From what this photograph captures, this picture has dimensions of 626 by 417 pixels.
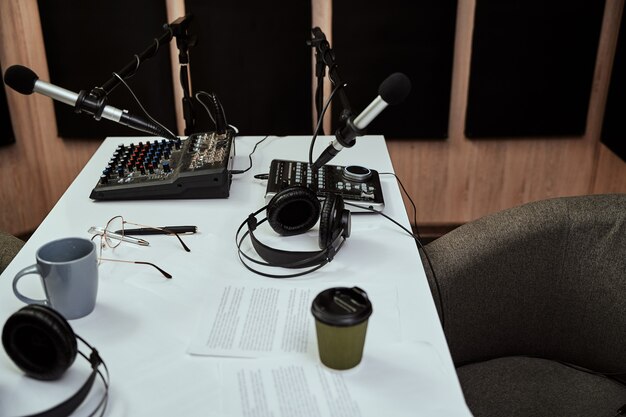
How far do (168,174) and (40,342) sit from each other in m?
0.67

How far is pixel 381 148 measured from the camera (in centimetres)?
189

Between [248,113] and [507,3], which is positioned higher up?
[507,3]

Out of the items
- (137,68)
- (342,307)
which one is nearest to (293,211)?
(342,307)

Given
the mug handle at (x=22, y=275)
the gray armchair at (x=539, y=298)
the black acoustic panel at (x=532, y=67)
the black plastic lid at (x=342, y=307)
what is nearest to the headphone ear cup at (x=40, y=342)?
the mug handle at (x=22, y=275)

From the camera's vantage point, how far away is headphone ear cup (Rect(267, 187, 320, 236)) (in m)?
1.28

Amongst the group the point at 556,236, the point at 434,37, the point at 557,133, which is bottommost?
the point at 557,133

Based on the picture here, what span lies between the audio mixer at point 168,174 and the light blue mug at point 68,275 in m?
0.43

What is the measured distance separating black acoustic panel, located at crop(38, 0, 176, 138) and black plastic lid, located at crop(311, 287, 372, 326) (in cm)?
200

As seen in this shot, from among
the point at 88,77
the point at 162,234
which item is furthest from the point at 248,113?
the point at 162,234

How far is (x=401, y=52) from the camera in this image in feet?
8.75

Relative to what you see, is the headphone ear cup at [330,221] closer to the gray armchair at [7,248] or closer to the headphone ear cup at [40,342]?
the headphone ear cup at [40,342]

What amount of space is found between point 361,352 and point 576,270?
0.72m

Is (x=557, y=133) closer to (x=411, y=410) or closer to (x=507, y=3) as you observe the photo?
(x=507, y=3)

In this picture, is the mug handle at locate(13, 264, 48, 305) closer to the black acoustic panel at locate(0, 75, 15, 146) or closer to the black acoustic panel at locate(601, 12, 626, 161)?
the black acoustic panel at locate(0, 75, 15, 146)
